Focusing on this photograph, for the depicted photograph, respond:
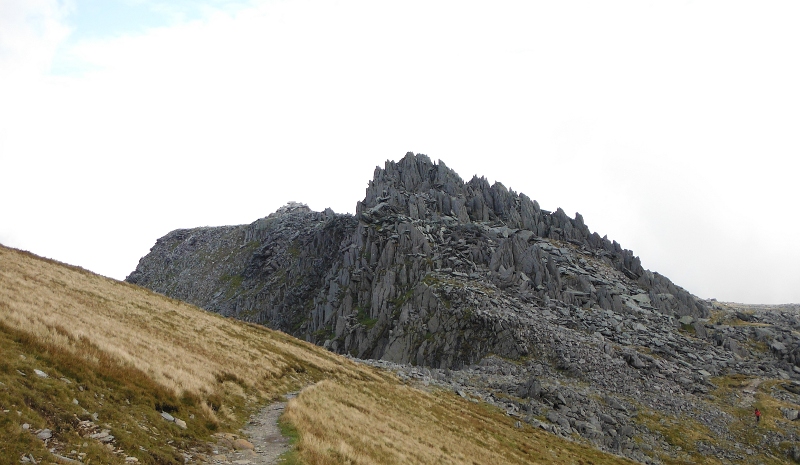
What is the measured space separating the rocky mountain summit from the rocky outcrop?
1.29ft

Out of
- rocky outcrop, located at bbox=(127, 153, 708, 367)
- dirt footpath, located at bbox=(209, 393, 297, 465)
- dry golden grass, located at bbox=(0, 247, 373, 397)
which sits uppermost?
rocky outcrop, located at bbox=(127, 153, 708, 367)

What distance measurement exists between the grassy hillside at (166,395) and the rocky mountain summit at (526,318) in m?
17.4

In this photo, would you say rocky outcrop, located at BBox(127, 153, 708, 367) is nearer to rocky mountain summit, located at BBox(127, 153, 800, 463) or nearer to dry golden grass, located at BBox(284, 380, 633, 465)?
rocky mountain summit, located at BBox(127, 153, 800, 463)

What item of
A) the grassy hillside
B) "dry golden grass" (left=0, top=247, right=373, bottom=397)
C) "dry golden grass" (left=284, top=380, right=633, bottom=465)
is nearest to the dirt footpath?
the grassy hillside

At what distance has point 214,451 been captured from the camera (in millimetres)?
16828

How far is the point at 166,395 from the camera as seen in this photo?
19.3 metres

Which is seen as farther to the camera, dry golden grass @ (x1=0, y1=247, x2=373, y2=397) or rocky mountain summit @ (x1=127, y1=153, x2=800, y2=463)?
rocky mountain summit @ (x1=127, y1=153, x2=800, y2=463)

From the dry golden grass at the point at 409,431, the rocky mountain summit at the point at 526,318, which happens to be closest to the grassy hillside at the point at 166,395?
the dry golden grass at the point at 409,431

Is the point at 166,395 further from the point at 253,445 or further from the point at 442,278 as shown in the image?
the point at 442,278

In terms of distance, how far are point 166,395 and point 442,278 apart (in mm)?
83118

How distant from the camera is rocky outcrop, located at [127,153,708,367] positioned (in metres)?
89.3

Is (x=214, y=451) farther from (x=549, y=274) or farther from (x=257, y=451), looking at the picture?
(x=549, y=274)

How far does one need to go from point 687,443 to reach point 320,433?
5030 cm

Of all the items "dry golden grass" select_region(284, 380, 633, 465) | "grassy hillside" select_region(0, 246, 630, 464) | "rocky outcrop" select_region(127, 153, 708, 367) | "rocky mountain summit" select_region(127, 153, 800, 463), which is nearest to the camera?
"grassy hillside" select_region(0, 246, 630, 464)
